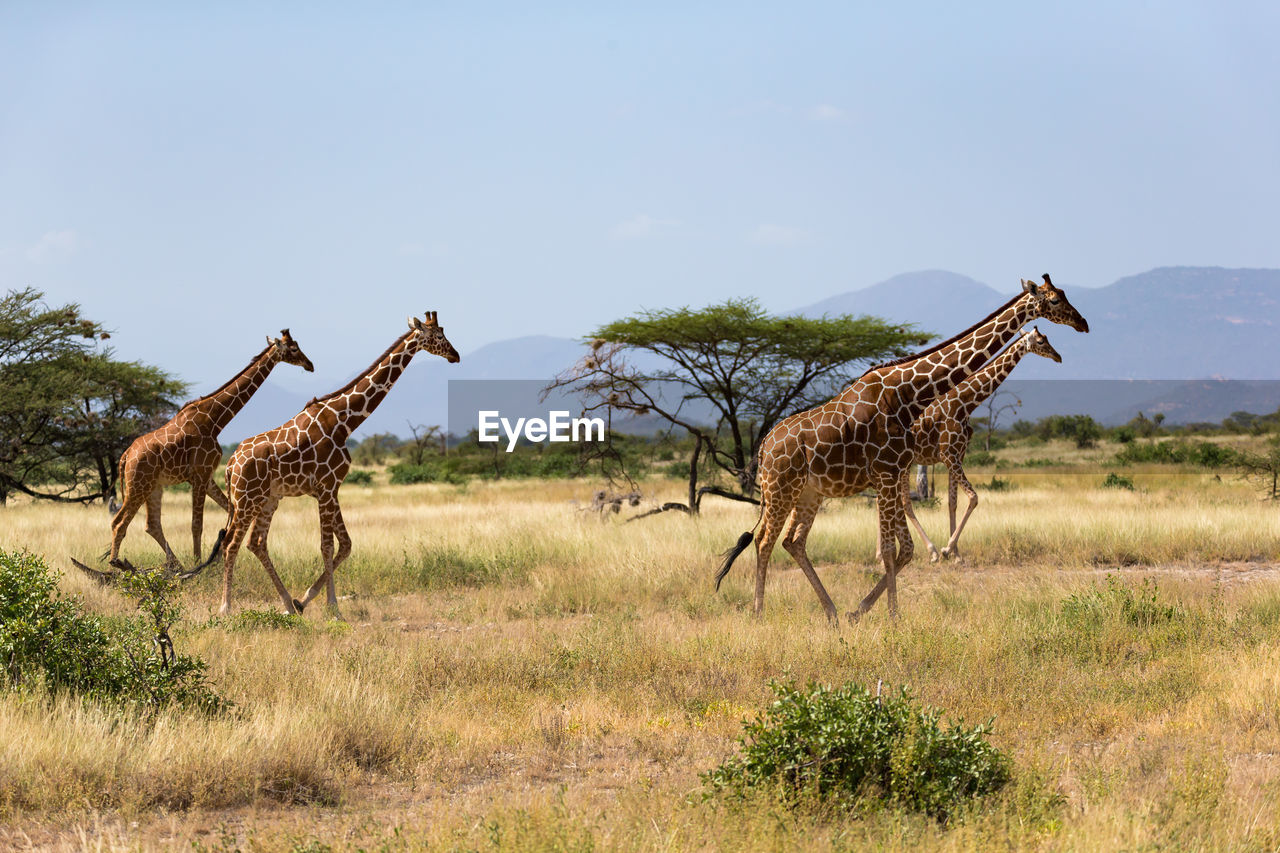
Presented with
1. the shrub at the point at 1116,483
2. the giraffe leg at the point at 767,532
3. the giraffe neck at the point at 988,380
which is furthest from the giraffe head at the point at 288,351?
the shrub at the point at 1116,483

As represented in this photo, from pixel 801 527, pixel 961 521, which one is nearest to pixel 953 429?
pixel 961 521

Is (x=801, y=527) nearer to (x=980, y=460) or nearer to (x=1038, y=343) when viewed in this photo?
(x=1038, y=343)

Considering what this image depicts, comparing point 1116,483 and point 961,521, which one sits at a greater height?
point 961,521

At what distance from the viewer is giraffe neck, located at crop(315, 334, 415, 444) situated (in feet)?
36.3

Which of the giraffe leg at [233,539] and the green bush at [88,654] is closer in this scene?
the green bush at [88,654]

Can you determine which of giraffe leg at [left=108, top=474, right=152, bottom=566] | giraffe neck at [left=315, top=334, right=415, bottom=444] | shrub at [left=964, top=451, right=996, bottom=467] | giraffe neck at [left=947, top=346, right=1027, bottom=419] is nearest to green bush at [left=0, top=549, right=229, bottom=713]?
giraffe neck at [left=315, top=334, right=415, bottom=444]

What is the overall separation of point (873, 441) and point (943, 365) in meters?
1.14

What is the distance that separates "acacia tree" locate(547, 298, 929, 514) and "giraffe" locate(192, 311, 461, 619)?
8.54 meters

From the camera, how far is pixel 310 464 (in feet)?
35.2

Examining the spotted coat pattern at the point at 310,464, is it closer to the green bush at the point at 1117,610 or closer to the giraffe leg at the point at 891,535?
the giraffe leg at the point at 891,535

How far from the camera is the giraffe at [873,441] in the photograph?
383 inches

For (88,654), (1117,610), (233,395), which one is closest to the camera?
(88,654)

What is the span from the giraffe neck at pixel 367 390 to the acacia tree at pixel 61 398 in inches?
581

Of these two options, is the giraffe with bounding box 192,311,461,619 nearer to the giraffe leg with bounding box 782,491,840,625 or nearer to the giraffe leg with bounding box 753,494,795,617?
the giraffe leg with bounding box 753,494,795,617
